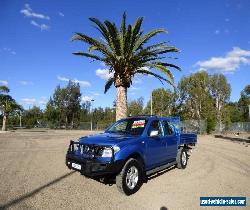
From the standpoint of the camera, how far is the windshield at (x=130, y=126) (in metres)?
8.85

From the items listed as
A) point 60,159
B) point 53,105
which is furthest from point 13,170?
point 53,105

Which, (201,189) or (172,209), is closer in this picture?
(172,209)

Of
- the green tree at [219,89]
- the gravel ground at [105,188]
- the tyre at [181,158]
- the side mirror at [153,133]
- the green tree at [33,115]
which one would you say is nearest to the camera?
the gravel ground at [105,188]

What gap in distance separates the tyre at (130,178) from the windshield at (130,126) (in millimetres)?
1149

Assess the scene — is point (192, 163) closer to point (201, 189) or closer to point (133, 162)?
point (201, 189)

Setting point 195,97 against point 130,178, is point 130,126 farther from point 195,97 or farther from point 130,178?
point 195,97

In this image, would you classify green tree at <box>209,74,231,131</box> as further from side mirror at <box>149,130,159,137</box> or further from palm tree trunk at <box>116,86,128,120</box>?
side mirror at <box>149,130,159,137</box>

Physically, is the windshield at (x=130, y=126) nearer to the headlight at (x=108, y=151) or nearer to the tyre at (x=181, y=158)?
the headlight at (x=108, y=151)

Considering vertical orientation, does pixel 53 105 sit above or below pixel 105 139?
above

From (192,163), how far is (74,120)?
8262 centimetres

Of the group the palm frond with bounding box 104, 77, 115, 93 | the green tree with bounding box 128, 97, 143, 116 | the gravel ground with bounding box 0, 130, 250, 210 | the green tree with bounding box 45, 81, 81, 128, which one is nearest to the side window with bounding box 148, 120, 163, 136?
the gravel ground with bounding box 0, 130, 250, 210

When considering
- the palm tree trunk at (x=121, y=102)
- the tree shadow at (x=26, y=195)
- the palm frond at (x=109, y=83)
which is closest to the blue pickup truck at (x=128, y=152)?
the tree shadow at (x=26, y=195)

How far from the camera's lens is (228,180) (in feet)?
29.8

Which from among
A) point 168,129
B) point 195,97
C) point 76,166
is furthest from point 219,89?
point 76,166
